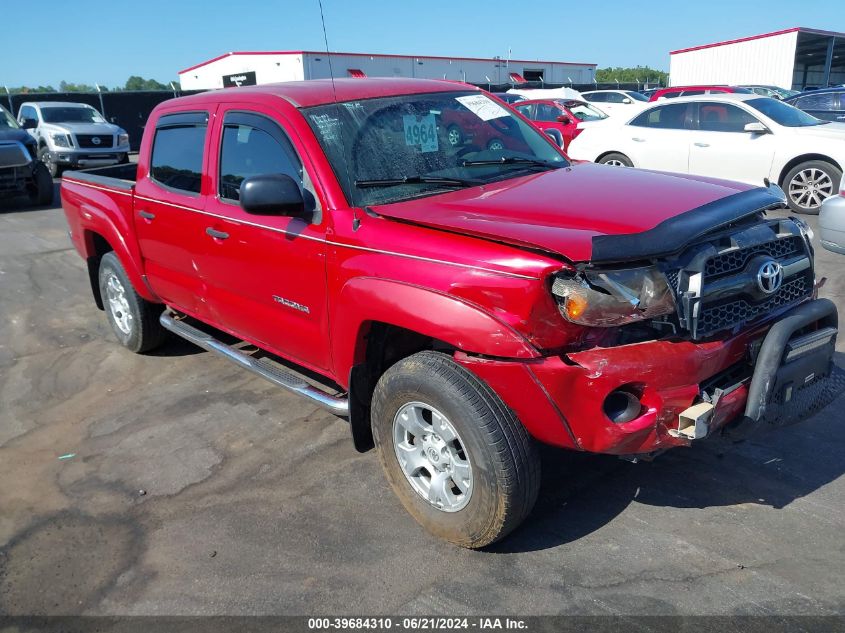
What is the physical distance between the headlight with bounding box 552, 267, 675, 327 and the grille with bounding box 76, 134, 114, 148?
17387mm

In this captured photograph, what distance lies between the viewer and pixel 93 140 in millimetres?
17297

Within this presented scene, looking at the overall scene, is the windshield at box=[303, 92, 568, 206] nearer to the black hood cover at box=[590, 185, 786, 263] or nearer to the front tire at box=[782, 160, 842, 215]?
the black hood cover at box=[590, 185, 786, 263]

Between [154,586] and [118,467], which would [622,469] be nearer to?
[154,586]

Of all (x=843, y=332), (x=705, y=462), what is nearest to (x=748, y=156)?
(x=843, y=332)

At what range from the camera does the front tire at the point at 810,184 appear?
30.0 feet

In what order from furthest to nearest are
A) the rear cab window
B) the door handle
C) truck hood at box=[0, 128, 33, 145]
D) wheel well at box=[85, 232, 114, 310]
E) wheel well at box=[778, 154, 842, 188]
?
1. truck hood at box=[0, 128, 33, 145]
2. wheel well at box=[778, 154, 842, 188]
3. wheel well at box=[85, 232, 114, 310]
4. the rear cab window
5. the door handle

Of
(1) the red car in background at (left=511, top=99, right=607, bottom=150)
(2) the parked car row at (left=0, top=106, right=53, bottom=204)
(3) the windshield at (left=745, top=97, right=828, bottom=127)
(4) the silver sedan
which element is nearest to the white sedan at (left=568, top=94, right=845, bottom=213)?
(3) the windshield at (left=745, top=97, right=828, bottom=127)

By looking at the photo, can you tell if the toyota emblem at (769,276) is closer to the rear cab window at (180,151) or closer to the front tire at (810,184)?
the rear cab window at (180,151)

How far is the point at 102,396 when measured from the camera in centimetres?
503

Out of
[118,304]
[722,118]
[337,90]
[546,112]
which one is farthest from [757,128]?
[118,304]

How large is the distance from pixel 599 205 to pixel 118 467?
298cm

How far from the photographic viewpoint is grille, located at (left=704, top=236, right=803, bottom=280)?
2.79 meters

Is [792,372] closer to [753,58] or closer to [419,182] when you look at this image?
[419,182]

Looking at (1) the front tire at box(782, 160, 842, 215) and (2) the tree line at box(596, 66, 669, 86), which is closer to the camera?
(1) the front tire at box(782, 160, 842, 215)
